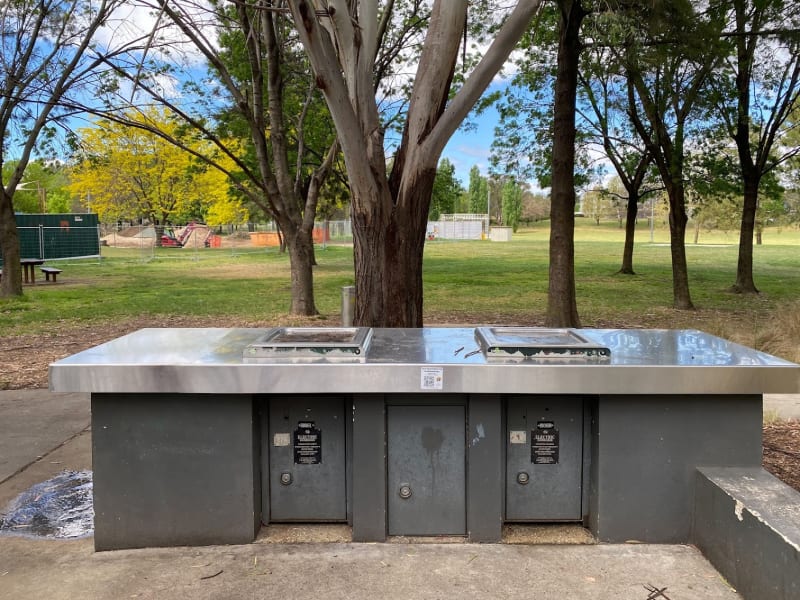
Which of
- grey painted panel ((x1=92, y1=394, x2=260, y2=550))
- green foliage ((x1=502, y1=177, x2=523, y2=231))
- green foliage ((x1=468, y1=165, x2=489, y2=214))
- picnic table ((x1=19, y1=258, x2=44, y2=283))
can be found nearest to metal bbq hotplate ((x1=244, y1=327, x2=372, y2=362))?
grey painted panel ((x1=92, y1=394, x2=260, y2=550))

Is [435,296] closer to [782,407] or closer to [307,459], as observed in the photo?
[782,407]

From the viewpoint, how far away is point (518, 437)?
376cm

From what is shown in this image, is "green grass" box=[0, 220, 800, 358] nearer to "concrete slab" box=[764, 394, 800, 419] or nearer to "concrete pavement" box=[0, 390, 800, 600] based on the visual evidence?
"concrete slab" box=[764, 394, 800, 419]

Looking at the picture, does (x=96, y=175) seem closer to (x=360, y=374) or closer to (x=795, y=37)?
(x=795, y=37)

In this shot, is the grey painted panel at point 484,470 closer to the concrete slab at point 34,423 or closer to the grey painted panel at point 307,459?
the grey painted panel at point 307,459

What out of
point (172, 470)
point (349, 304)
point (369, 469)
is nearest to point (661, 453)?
point (369, 469)

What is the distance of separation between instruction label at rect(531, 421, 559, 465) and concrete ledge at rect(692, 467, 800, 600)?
2.38 feet

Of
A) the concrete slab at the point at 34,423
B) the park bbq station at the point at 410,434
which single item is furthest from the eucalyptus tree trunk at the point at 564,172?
the park bbq station at the point at 410,434

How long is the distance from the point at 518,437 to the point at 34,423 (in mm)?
4595

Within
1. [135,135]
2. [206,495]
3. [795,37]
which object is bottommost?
[206,495]

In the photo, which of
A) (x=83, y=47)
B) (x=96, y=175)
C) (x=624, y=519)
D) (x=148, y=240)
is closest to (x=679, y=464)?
(x=624, y=519)

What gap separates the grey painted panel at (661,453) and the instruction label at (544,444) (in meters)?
0.26

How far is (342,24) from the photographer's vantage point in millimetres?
6098

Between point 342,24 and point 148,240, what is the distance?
40.4m
